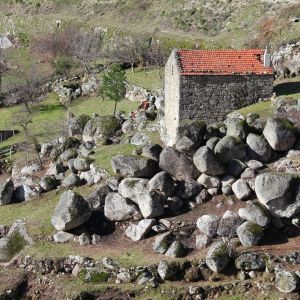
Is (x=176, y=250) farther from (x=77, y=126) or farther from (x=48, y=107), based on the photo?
(x=48, y=107)

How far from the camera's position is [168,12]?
79062 mm

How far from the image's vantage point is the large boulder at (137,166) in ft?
103

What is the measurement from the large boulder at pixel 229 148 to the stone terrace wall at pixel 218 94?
196 inches

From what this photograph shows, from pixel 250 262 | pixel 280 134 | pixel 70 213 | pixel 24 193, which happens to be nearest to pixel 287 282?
pixel 250 262

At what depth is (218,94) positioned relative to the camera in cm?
3516

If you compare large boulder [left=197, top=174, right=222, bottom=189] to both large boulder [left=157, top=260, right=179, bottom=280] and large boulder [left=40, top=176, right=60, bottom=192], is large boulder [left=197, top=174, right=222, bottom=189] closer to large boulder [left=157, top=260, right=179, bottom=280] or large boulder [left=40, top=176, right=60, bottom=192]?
large boulder [left=157, top=260, right=179, bottom=280]

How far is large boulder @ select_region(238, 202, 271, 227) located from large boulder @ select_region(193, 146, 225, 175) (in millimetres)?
3207

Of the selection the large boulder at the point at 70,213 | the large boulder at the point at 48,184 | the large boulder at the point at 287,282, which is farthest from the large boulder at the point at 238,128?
the large boulder at the point at 48,184

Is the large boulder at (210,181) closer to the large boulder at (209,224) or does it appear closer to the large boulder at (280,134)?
the large boulder at (209,224)

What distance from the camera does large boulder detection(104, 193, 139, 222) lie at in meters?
30.1

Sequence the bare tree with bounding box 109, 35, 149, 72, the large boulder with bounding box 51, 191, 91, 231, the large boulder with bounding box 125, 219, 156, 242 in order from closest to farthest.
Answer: the large boulder with bounding box 125, 219, 156, 242 < the large boulder with bounding box 51, 191, 91, 231 < the bare tree with bounding box 109, 35, 149, 72

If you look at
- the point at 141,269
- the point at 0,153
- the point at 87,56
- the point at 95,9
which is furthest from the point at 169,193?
the point at 95,9

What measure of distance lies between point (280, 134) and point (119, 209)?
969cm

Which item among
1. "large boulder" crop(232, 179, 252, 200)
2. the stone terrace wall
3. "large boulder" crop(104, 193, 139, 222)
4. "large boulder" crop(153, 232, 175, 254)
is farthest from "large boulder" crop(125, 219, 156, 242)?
the stone terrace wall
